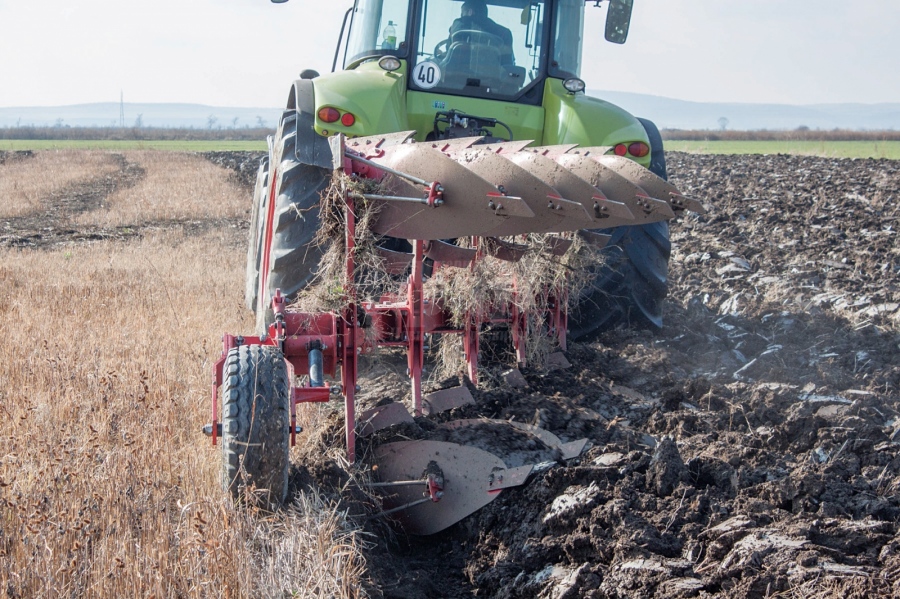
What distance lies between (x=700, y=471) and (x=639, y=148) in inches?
91.7

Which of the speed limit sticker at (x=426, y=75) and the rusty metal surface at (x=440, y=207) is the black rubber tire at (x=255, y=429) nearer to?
the rusty metal surface at (x=440, y=207)

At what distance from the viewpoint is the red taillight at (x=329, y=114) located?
4.70 m

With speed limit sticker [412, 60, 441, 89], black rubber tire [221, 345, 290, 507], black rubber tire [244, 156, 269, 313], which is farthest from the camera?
black rubber tire [244, 156, 269, 313]

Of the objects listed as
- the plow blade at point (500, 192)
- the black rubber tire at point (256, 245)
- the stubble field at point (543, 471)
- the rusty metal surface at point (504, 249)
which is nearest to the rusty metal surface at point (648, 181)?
the plow blade at point (500, 192)

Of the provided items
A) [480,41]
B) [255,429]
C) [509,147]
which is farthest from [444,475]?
[480,41]

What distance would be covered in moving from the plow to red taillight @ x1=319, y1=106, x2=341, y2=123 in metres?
0.01

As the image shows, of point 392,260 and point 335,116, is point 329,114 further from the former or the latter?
point 392,260

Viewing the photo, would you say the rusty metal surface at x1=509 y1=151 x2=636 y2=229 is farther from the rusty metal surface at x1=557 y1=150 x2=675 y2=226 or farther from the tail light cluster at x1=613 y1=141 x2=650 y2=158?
the tail light cluster at x1=613 y1=141 x2=650 y2=158

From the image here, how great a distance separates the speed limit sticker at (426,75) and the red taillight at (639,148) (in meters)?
1.18

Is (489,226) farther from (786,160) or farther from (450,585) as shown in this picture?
(786,160)

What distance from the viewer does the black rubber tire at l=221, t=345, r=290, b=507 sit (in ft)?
10.2

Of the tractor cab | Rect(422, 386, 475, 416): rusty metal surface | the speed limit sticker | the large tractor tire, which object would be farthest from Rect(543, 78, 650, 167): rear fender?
Rect(422, 386, 475, 416): rusty metal surface

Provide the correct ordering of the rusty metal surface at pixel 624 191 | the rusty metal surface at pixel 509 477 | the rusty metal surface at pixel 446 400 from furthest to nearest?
the rusty metal surface at pixel 446 400 → the rusty metal surface at pixel 624 191 → the rusty metal surface at pixel 509 477

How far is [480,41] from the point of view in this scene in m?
5.46
